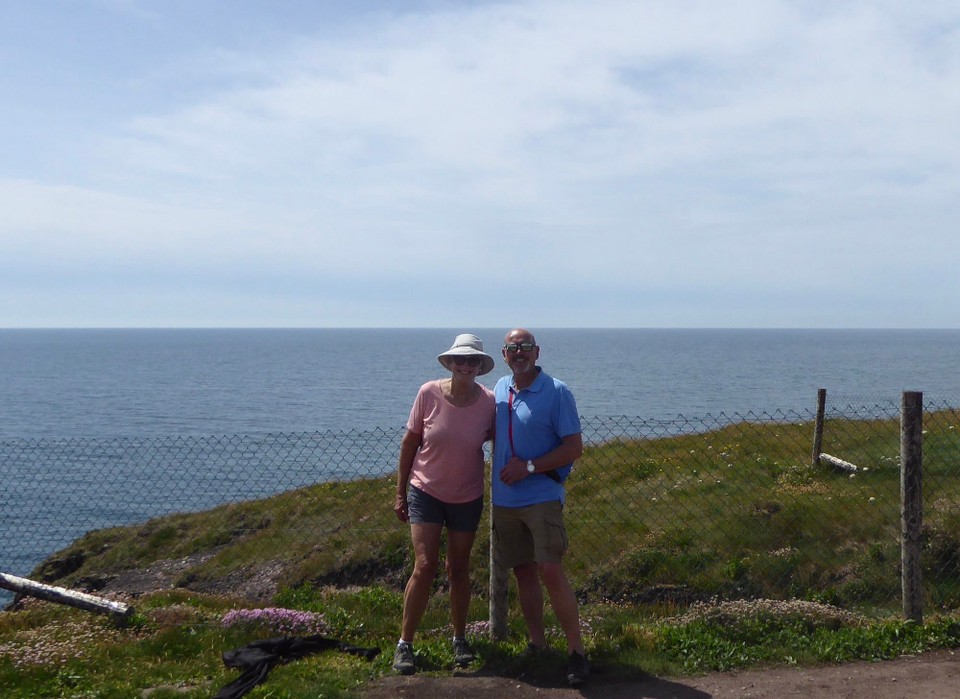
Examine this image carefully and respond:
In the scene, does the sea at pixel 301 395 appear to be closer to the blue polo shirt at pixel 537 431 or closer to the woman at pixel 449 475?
the woman at pixel 449 475

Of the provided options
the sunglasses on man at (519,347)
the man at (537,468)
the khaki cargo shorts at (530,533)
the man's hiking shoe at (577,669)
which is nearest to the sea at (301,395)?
the khaki cargo shorts at (530,533)

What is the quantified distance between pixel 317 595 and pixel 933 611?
571cm

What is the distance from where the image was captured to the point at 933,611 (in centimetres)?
834

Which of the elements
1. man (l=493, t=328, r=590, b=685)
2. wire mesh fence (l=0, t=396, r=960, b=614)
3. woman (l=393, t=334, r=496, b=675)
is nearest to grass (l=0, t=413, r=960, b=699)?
wire mesh fence (l=0, t=396, r=960, b=614)

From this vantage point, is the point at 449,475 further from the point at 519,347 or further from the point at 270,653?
→ the point at 270,653

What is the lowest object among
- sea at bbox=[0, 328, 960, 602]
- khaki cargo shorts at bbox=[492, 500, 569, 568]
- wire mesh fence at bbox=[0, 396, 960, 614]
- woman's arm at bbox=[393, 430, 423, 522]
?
sea at bbox=[0, 328, 960, 602]

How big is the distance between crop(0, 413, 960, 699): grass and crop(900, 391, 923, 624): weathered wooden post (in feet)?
0.83

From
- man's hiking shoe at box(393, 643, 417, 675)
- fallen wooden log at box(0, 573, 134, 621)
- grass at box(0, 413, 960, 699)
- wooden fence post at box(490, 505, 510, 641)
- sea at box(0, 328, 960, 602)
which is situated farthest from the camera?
sea at box(0, 328, 960, 602)

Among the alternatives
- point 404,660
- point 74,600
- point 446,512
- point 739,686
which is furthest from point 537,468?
point 74,600

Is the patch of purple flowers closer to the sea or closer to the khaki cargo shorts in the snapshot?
the khaki cargo shorts

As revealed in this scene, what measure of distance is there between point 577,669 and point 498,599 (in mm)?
1149

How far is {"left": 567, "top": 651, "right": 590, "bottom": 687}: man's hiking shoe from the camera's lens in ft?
21.3

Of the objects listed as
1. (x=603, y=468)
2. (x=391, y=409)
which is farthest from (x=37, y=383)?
(x=603, y=468)

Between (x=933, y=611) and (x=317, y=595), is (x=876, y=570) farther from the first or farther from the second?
(x=317, y=595)
